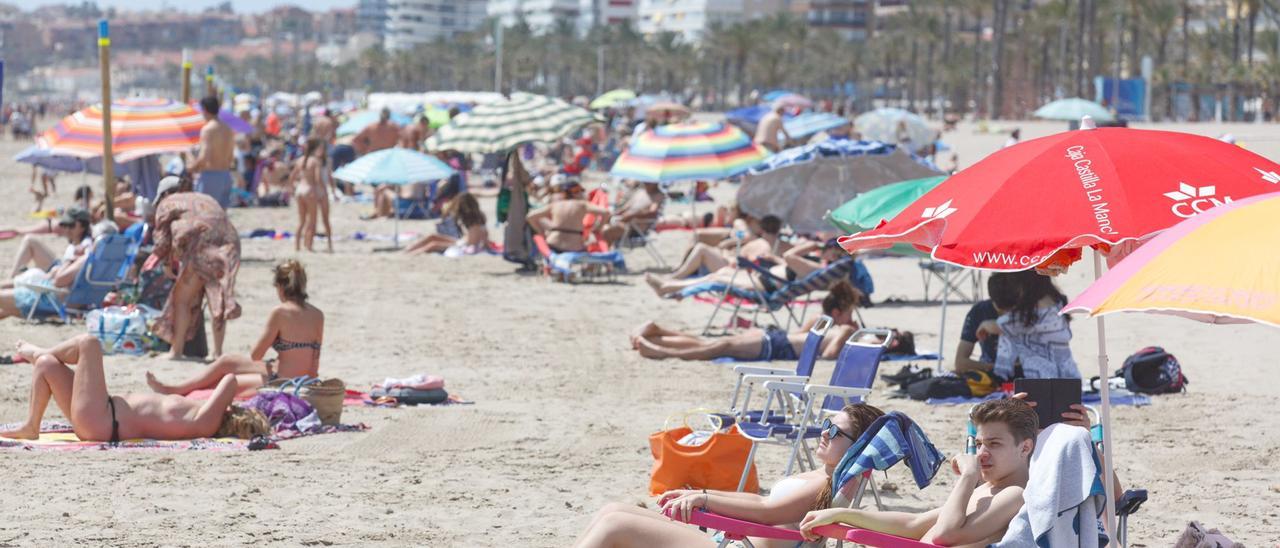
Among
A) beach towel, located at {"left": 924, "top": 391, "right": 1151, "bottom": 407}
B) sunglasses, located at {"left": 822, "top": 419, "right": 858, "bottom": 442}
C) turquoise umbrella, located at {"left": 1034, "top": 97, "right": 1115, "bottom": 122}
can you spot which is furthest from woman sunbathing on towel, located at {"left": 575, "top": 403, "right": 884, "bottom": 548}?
turquoise umbrella, located at {"left": 1034, "top": 97, "right": 1115, "bottom": 122}

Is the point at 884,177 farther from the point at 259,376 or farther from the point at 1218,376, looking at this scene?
the point at 259,376

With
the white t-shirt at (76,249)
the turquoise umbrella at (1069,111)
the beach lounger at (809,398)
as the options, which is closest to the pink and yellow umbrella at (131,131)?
the white t-shirt at (76,249)

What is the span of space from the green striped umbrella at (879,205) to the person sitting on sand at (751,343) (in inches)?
14.9

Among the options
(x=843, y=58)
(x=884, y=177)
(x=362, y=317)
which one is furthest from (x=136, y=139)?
(x=843, y=58)

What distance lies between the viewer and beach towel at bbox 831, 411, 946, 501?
4812 mm

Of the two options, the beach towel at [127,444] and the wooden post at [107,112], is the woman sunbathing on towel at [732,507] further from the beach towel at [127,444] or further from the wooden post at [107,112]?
the wooden post at [107,112]

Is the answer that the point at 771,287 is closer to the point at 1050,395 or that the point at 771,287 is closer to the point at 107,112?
the point at 107,112

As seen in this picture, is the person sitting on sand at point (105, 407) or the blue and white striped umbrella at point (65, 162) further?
the blue and white striped umbrella at point (65, 162)

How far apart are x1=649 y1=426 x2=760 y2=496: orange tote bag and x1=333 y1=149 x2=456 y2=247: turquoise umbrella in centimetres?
1035

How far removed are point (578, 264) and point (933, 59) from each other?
7884 centimetres

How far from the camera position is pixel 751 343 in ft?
32.8

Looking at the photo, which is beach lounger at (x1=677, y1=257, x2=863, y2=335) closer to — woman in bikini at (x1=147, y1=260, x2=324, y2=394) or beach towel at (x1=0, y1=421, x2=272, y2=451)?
woman in bikini at (x1=147, y1=260, x2=324, y2=394)

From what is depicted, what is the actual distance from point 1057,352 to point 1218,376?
74.0 inches

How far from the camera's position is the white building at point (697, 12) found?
467 ft
